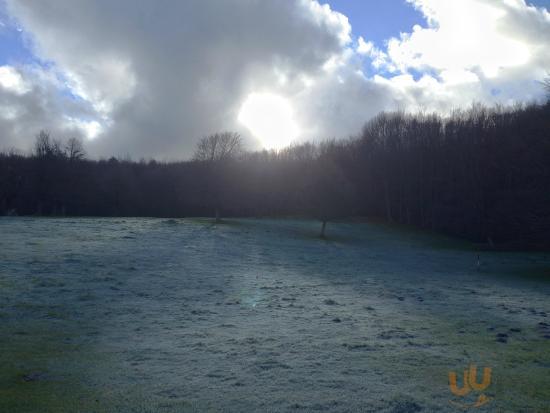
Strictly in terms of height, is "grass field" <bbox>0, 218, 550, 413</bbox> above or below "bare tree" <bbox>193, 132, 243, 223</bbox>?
below

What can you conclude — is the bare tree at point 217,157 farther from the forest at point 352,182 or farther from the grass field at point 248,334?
the grass field at point 248,334

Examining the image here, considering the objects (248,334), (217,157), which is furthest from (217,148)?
(248,334)

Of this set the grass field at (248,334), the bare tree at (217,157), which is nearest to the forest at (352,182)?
the bare tree at (217,157)

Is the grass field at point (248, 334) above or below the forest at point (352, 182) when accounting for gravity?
below

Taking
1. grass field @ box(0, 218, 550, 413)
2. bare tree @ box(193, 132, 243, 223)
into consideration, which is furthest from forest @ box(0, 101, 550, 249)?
grass field @ box(0, 218, 550, 413)

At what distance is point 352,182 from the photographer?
78.4 metres

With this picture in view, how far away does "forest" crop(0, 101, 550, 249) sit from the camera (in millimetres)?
59375

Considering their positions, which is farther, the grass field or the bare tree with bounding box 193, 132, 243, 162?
the bare tree with bounding box 193, 132, 243, 162

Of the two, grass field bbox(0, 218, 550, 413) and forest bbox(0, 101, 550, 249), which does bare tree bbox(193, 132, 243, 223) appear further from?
grass field bbox(0, 218, 550, 413)

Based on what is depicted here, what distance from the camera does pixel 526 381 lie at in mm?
8328

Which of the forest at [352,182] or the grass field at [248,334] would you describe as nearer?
the grass field at [248,334]

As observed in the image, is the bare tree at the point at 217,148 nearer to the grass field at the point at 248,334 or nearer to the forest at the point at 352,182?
the forest at the point at 352,182

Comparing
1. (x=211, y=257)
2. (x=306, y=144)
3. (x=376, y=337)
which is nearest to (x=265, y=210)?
(x=306, y=144)

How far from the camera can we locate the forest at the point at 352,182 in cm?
5938
